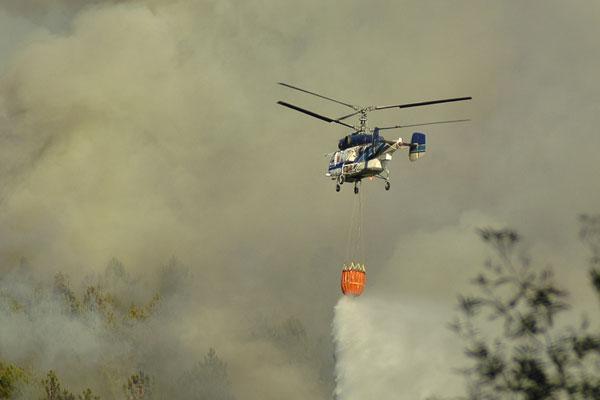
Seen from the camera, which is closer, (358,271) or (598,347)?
(598,347)

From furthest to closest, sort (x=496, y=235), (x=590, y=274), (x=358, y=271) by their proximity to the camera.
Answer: (x=358, y=271) → (x=496, y=235) → (x=590, y=274)

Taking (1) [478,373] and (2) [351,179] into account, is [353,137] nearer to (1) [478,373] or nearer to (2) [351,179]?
(2) [351,179]

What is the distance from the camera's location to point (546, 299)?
3797 centimetres

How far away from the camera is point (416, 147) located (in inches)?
3853

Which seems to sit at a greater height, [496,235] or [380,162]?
[380,162]

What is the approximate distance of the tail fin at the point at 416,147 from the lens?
3841 inches

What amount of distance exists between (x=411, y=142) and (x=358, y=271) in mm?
12836

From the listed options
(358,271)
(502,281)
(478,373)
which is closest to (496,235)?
(502,281)

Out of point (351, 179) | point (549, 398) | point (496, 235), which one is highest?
point (351, 179)

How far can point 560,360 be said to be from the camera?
36844 millimetres

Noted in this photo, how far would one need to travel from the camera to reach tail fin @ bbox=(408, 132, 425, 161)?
97562 millimetres

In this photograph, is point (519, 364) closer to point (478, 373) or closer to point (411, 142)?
point (478, 373)

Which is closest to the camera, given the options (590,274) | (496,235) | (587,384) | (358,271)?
(587,384)

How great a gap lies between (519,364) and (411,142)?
Answer: 2463 inches
